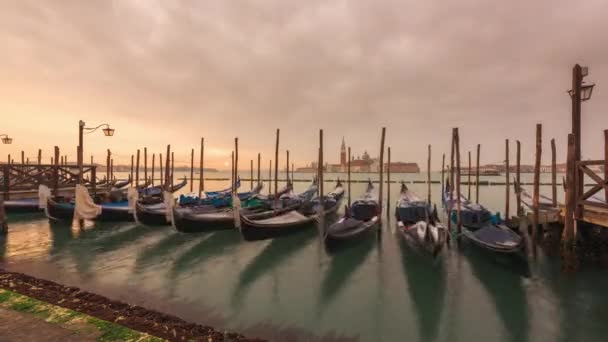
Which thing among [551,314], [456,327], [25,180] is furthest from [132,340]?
Answer: [25,180]

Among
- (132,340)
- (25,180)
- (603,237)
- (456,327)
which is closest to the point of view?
(132,340)

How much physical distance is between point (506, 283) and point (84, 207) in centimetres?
1722

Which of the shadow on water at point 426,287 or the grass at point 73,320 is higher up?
the grass at point 73,320

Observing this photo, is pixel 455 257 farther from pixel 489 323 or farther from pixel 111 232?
pixel 111 232

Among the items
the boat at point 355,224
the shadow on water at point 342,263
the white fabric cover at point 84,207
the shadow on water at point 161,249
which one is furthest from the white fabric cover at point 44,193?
the shadow on water at point 342,263

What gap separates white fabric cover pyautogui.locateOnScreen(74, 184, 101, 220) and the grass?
28.8 feet

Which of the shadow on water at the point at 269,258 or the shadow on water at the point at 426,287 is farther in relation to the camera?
the shadow on water at the point at 269,258

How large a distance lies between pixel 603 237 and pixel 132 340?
42.2ft

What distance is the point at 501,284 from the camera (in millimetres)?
7555

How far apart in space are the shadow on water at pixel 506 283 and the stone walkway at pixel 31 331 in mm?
7730

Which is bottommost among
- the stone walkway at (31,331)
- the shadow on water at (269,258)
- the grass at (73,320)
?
the shadow on water at (269,258)

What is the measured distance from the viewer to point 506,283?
7.60 metres

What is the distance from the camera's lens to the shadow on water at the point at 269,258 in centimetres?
720

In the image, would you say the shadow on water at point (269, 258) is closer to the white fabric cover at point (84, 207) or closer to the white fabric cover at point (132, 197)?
the white fabric cover at point (132, 197)
